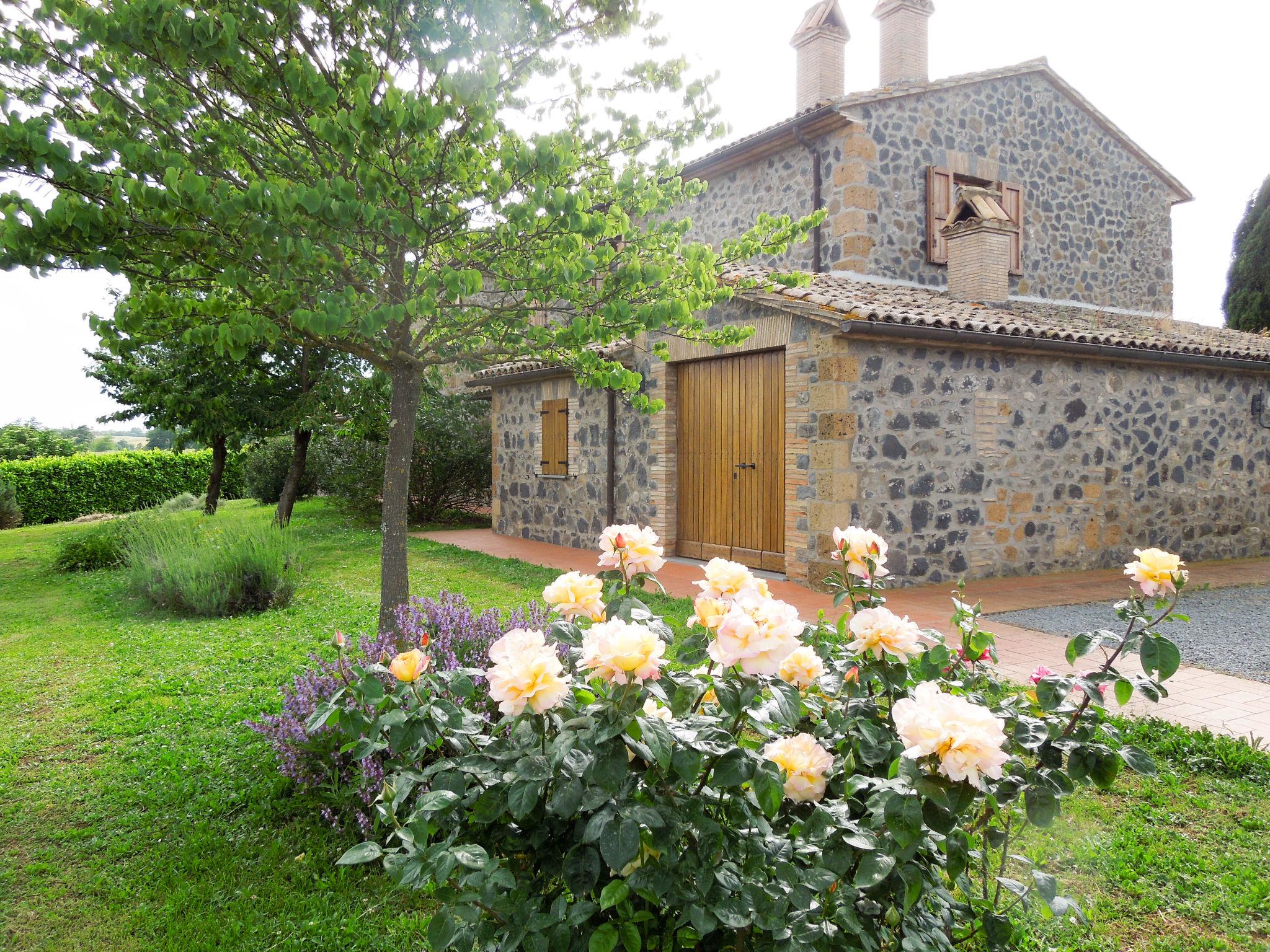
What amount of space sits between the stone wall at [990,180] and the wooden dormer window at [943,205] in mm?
97

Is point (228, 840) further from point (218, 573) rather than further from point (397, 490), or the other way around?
point (218, 573)

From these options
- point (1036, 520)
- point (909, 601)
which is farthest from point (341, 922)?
point (1036, 520)

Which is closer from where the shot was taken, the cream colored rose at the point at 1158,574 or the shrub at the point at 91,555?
the cream colored rose at the point at 1158,574

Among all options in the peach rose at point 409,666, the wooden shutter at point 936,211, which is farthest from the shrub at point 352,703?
the wooden shutter at point 936,211

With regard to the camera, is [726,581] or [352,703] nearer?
[726,581]

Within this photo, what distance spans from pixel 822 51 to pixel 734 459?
7.08 meters

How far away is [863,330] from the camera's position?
24.6 ft

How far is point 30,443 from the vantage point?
25.0m

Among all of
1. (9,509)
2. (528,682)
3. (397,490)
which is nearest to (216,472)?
(9,509)

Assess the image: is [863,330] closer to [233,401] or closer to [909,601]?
[909,601]

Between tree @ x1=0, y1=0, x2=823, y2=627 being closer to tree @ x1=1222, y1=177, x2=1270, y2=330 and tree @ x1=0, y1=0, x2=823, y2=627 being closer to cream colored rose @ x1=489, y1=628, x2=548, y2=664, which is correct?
cream colored rose @ x1=489, y1=628, x2=548, y2=664

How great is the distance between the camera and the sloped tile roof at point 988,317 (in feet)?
25.0

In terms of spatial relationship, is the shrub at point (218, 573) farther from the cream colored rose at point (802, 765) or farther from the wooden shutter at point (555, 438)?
the cream colored rose at point (802, 765)

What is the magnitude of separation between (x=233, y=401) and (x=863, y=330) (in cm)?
892
